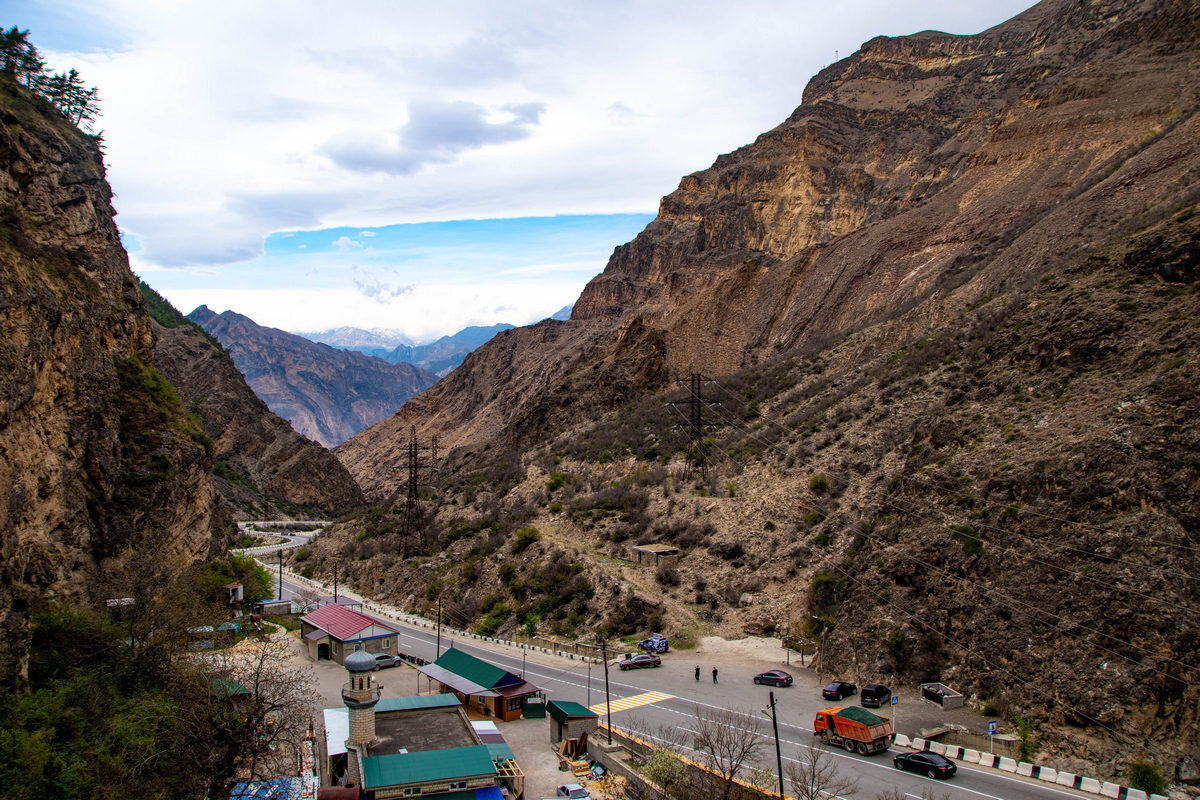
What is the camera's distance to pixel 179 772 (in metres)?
20.9

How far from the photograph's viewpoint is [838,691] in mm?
25844

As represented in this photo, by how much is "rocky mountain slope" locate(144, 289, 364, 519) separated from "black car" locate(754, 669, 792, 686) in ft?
271

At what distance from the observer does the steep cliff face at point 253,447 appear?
103 meters

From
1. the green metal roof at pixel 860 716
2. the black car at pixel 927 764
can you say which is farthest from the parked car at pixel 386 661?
the black car at pixel 927 764

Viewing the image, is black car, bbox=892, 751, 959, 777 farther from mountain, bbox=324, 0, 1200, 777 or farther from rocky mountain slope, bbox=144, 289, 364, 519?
rocky mountain slope, bbox=144, 289, 364, 519

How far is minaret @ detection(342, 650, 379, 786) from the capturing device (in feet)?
71.5

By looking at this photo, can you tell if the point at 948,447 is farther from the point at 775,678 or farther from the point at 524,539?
the point at 524,539

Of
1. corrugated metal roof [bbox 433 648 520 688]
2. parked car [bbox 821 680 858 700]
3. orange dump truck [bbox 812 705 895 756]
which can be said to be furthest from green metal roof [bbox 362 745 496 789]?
parked car [bbox 821 680 858 700]

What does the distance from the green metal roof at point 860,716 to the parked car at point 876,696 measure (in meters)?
2.39

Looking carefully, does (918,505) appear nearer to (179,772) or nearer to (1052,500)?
(1052,500)

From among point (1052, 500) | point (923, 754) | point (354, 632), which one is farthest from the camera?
point (354, 632)

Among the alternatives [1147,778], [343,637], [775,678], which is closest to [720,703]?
[775,678]

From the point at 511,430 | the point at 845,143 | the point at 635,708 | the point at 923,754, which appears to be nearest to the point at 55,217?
the point at 635,708

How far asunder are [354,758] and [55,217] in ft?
91.1
